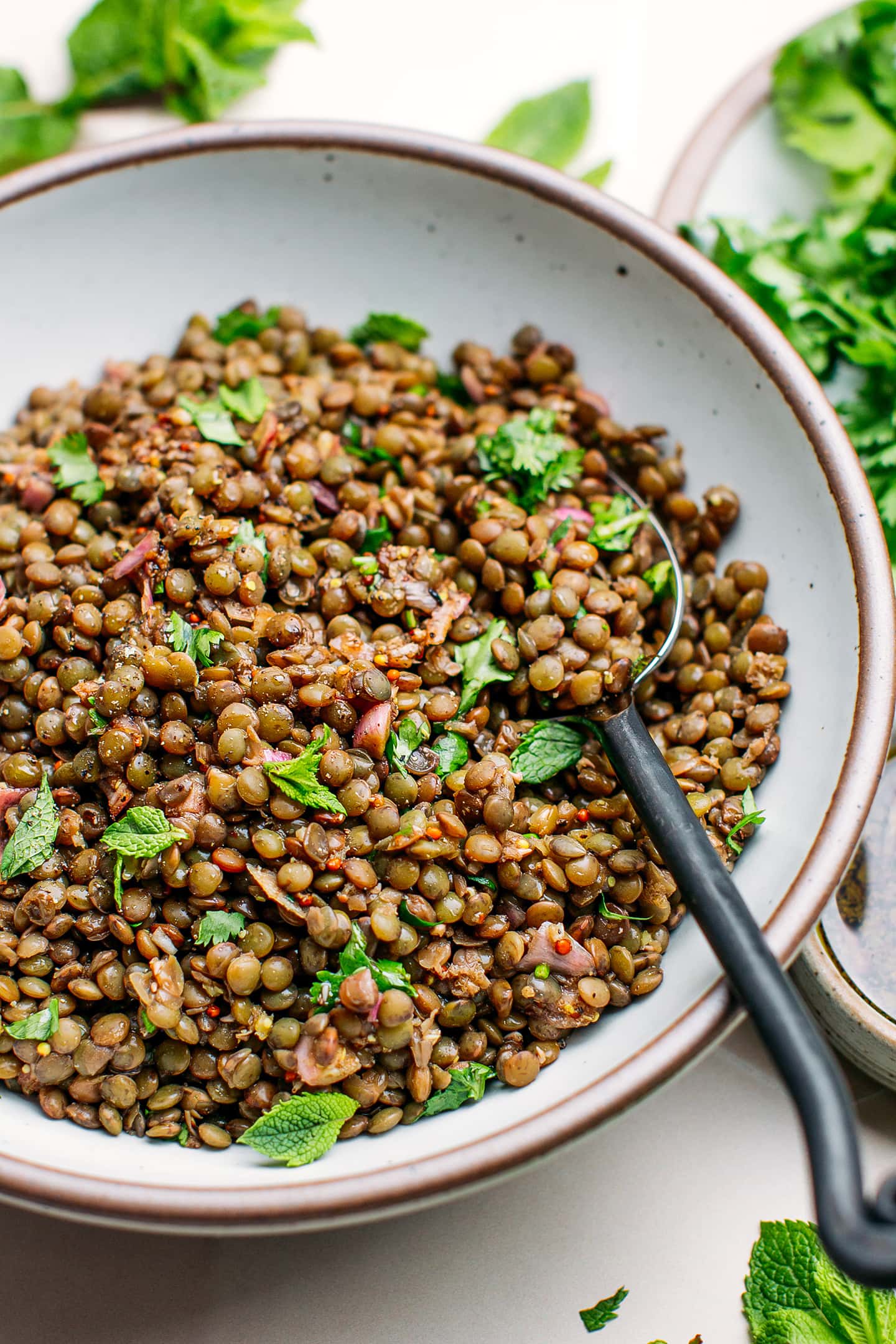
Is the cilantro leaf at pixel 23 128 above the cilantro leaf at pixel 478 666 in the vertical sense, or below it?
above

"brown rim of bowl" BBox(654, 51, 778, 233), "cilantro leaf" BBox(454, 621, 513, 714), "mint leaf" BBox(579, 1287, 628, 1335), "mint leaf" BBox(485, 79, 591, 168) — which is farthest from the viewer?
"mint leaf" BBox(485, 79, 591, 168)

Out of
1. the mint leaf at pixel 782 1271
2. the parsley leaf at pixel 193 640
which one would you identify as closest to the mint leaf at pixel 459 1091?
the mint leaf at pixel 782 1271

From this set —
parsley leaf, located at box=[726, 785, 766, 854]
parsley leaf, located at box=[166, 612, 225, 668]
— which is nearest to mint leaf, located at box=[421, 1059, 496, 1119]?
parsley leaf, located at box=[726, 785, 766, 854]

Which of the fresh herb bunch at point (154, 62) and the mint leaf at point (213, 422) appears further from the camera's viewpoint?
the fresh herb bunch at point (154, 62)

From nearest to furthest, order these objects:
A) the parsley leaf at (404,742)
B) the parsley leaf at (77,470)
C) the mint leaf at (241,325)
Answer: the parsley leaf at (404,742), the parsley leaf at (77,470), the mint leaf at (241,325)

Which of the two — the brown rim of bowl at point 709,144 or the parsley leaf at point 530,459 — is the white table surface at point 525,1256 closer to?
the parsley leaf at point 530,459

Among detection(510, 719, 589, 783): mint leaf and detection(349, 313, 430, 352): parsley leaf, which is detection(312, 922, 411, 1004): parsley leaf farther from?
detection(349, 313, 430, 352): parsley leaf
